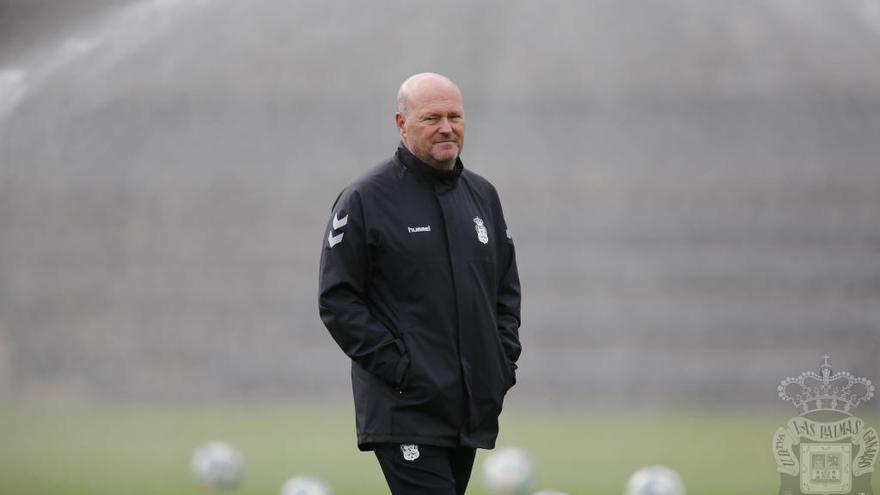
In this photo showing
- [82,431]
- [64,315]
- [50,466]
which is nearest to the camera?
[50,466]

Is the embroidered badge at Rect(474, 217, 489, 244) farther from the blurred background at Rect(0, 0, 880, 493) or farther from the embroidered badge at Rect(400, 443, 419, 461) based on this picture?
the blurred background at Rect(0, 0, 880, 493)

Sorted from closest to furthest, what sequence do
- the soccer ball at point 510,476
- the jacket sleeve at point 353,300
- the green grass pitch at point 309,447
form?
the jacket sleeve at point 353,300 < the soccer ball at point 510,476 < the green grass pitch at point 309,447

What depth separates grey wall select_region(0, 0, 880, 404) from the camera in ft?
31.9

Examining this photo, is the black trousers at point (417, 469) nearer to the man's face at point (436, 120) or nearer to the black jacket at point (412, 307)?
the black jacket at point (412, 307)

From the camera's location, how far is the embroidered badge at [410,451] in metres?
3.97

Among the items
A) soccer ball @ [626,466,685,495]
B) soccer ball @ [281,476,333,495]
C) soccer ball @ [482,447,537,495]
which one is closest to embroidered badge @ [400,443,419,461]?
soccer ball @ [281,476,333,495]

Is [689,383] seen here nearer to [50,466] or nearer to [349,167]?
[349,167]

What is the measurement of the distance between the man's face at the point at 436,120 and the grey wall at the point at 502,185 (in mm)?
5443

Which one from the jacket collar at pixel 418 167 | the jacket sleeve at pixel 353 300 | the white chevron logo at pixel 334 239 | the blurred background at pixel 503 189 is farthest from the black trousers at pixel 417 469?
the blurred background at pixel 503 189

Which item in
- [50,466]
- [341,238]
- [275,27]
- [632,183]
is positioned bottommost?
[50,466]

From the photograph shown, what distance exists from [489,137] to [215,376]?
2.84m

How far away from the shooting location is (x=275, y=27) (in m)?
10.2

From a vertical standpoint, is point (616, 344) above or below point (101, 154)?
below

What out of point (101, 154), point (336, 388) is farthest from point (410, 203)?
point (336, 388)
